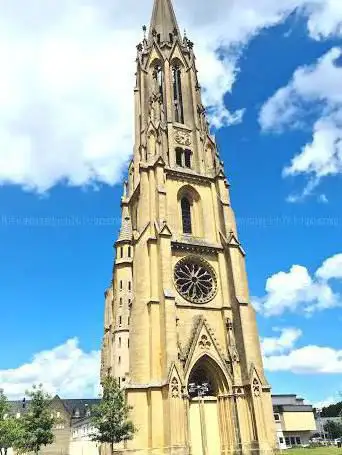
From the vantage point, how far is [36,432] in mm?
31172

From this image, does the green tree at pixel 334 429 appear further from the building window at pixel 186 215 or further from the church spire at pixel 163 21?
the church spire at pixel 163 21

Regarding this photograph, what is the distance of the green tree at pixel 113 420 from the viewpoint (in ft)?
89.2

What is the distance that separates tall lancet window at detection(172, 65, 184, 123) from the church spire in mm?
5418

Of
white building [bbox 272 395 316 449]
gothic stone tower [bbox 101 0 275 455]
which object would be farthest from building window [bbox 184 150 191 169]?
white building [bbox 272 395 316 449]

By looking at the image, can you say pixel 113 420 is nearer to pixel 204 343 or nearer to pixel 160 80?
pixel 204 343

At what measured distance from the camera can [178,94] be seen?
5150cm

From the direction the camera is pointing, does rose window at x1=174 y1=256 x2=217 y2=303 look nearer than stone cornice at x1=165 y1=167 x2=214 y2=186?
Yes

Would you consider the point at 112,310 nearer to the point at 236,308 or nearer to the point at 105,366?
the point at 105,366

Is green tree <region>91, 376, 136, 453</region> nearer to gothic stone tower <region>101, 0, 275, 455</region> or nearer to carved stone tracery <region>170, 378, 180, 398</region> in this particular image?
gothic stone tower <region>101, 0, 275, 455</region>

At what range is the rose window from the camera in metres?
36.9

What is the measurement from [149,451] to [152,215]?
1930cm

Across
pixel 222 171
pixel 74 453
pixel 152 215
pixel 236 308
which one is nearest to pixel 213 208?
pixel 222 171

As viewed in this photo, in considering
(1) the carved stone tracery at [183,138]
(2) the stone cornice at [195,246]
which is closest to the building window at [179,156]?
(1) the carved stone tracery at [183,138]

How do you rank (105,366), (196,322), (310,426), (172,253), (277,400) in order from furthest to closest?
1. (277,400)
2. (310,426)
3. (105,366)
4. (172,253)
5. (196,322)
